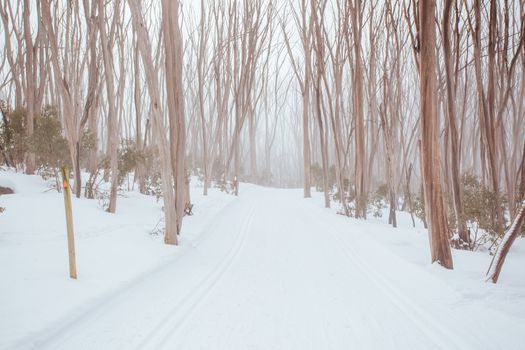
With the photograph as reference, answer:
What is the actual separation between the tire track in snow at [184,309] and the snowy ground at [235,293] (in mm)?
11

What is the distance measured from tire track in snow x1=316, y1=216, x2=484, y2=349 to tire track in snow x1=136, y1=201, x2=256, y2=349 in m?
1.61

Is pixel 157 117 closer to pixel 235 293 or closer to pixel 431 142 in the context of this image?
pixel 235 293

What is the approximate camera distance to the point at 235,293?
2816mm

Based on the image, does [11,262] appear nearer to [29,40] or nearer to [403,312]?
[403,312]

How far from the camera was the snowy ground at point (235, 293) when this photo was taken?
→ 78.8 inches

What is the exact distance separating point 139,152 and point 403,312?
6206 millimetres

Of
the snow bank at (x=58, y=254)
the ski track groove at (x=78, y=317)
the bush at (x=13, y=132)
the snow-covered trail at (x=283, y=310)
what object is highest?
the bush at (x=13, y=132)

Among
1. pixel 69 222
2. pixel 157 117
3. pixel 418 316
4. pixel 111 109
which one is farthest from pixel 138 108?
pixel 418 316

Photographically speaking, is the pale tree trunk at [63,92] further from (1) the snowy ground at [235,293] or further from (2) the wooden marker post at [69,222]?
(2) the wooden marker post at [69,222]

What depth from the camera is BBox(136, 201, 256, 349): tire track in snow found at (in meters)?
2.00

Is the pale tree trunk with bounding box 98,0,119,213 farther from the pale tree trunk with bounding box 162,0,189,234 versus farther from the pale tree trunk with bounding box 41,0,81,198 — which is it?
the pale tree trunk with bounding box 162,0,189,234

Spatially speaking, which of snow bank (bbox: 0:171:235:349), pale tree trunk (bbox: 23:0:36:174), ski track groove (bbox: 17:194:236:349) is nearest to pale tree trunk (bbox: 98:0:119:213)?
snow bank (bbox: 0:171:235:349)

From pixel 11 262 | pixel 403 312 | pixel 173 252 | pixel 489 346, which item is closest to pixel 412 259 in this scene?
pixel 403 312

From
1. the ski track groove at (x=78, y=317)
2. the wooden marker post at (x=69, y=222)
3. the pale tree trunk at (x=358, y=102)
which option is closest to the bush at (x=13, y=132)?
the wooden marker post at (x=69, y=222)
